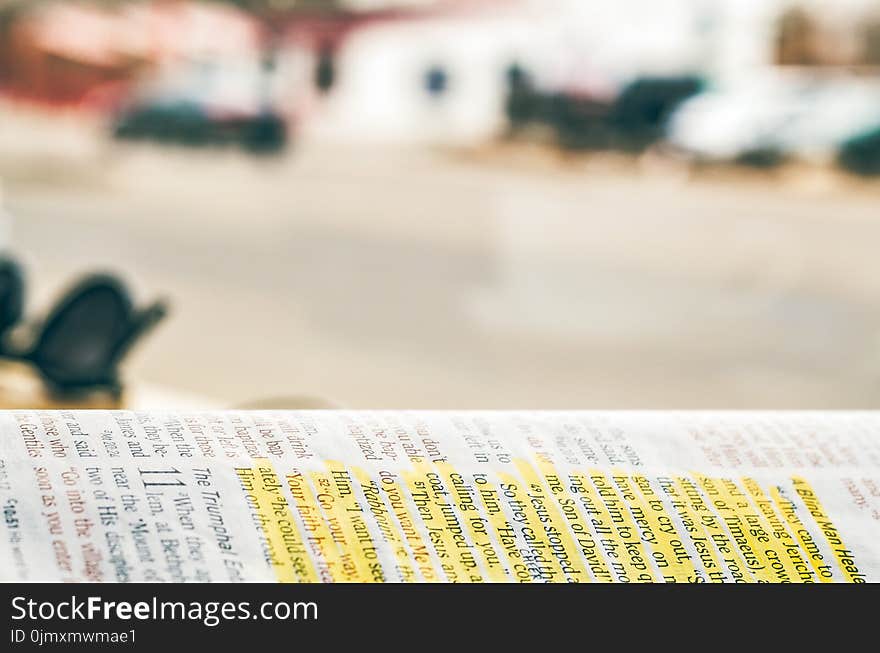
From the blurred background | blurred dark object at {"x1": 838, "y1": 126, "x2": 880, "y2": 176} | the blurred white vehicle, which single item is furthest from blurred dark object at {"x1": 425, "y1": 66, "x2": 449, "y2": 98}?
blurred dark object at {"x1": 838, "y1": 126, "x2": 880, "y2": 176}

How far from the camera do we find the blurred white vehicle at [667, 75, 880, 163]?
837 cm

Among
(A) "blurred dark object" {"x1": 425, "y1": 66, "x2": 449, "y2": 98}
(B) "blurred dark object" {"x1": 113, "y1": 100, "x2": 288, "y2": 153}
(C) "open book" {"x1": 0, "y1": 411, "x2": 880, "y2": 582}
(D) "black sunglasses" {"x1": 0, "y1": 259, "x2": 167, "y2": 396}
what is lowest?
(B) "blurred dark object" {"x1": 113, "y1": 100, "x2": 288, "y2": 153}

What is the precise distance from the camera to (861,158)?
8.52 metres

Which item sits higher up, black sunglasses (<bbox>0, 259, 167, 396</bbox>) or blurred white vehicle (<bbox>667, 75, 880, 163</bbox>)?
black sunglasses (<bbox>0, 259, 167, 396</bbox>)

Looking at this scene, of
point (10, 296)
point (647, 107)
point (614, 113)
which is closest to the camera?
point (10, 296)

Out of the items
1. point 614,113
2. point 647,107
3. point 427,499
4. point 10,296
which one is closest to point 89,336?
point 10,296

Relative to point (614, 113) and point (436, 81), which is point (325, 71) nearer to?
point (436, 81)

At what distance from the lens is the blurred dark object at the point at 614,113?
366 inches

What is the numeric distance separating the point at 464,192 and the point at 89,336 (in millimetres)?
6892

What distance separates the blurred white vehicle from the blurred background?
3cm

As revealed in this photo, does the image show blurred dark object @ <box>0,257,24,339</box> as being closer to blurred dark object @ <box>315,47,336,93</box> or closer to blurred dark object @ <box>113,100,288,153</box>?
blurred dark object @ <box>113,100,288,153</box>

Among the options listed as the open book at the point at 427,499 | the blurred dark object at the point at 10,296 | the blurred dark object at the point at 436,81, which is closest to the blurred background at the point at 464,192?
the blurred dark object at the point at 436,81

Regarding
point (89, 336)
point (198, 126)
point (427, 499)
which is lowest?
point (198, 126)

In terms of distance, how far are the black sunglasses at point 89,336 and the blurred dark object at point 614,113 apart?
8.19 m
